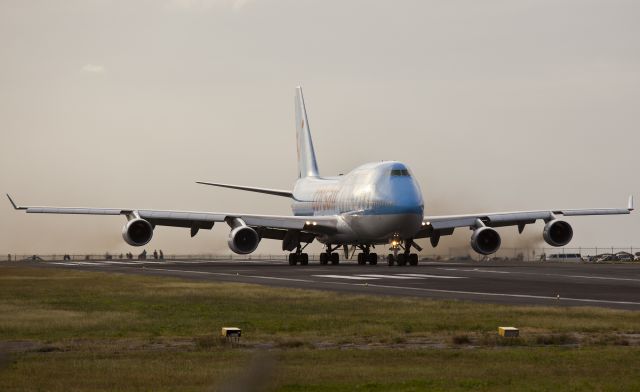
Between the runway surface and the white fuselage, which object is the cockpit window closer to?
the white fuselage

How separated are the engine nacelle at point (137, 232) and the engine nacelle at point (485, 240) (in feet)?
61.2

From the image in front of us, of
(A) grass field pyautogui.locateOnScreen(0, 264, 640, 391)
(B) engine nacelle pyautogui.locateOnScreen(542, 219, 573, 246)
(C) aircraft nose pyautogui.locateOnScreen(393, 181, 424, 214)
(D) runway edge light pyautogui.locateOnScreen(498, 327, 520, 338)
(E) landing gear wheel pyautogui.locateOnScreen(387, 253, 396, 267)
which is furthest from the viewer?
(B) engine nacelle pyautogui.locateOnScreen(542, 219, 573, 246)

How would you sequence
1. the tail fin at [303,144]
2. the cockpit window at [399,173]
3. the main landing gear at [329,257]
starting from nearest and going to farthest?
the cockpit window at [399,173], the main landing gear at [329,257], the tail fin at [303,144]

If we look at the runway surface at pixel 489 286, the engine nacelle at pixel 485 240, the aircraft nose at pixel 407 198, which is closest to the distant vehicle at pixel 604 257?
the engine nacelle at pixel 485 240

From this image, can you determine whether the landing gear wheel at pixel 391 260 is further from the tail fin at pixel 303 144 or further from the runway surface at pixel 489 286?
the tail fin at pixel 303 144

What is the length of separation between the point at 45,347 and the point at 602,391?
9.58 meters

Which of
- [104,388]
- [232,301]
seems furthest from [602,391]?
[232,301]

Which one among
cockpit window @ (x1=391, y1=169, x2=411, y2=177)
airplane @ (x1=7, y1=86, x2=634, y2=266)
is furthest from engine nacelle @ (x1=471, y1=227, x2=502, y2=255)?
cockpit window @ (x1=391, y1=169, x2=411, y2=177)

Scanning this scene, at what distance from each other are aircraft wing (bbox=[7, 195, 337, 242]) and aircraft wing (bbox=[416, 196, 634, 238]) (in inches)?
232

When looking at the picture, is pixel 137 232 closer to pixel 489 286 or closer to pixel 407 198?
pixel 407 198

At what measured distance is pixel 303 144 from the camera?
83.6m

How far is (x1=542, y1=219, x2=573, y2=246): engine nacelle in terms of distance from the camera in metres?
60.6

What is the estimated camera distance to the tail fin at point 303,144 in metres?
80.9

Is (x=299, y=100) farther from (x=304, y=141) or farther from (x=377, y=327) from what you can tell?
(x=377, y=327)
